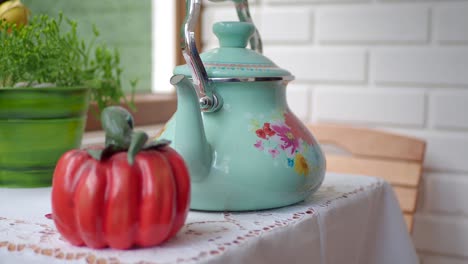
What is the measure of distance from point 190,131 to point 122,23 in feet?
2.91

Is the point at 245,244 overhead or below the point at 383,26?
below

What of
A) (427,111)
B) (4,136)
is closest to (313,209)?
(4,136)

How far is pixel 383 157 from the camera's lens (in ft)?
4.17

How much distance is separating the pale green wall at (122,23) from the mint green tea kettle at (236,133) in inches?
25.2

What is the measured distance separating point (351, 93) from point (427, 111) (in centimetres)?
17

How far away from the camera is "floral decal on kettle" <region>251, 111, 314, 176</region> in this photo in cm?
67

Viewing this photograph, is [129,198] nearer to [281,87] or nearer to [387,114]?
[281,87]

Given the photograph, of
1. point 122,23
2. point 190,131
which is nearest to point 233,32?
point 190,131

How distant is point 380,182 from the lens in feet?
2.97

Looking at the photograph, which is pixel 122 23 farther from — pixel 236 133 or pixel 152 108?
pixel 236 133

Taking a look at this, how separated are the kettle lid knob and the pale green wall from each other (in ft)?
1.98

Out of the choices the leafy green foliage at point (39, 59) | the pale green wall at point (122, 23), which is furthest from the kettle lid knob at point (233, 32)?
the pale green wall at point (122, 23)

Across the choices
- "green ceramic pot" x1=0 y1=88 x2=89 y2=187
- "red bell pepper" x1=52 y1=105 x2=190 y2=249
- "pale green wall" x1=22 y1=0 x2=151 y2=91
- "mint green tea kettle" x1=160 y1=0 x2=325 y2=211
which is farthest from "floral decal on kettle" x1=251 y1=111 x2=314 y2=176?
"pale green wall" x1=22 y1=0 x2=151 y2=91

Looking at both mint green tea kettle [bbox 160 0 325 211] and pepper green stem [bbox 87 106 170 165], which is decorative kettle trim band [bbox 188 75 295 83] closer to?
mint green tea kettle [bbox 160 0 325 211]
